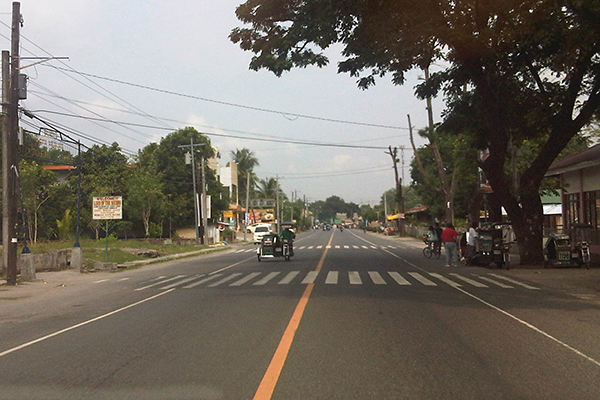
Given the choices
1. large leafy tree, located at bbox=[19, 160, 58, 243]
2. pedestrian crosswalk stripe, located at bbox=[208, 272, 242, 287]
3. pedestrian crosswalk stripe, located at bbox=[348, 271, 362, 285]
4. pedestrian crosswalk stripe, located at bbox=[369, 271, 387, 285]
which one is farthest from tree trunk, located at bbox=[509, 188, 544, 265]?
large leafy tree, located at bbox=[19, 160, 58, 243]

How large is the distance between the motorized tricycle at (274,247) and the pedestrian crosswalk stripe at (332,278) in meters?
7.27

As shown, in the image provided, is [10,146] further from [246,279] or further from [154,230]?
[154,230]

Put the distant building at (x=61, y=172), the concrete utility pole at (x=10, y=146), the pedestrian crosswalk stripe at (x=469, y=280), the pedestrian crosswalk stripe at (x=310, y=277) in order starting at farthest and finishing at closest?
1. the distant building at (x=61, y=172)
2. the concrete utility pole at (x=10, y=146)
3. the pedestrian crosswalk stripe at (x=310, y=277)
4. the pedestrian crosswalk stripe at (x=469, y=280)

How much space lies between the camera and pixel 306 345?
25.3ft

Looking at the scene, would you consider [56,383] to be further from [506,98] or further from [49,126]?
[506,98]

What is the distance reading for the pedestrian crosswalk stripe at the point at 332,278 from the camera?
16.0 metres

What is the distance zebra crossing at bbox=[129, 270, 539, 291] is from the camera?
1575cm

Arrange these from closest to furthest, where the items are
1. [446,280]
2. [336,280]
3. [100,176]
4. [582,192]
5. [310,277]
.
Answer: [336,280], [446,280], [310,277], [582,192], [100,176]

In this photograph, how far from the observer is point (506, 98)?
72.0 ft

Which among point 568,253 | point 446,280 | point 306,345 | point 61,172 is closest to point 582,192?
point 568,253

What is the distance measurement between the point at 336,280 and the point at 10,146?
11.8 meters

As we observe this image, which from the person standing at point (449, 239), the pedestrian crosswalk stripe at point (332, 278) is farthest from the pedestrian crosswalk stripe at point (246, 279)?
the person standing at point (449, 239)

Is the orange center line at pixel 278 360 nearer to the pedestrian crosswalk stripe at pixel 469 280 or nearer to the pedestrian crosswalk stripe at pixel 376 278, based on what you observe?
the pedestrian crosswalk stripe at pixel 376 278

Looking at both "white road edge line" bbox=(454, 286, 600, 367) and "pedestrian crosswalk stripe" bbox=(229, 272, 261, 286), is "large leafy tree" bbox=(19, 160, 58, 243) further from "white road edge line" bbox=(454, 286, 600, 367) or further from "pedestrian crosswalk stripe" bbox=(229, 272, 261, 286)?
"white road edge line" bbox=(454, 286, 600, 367)
